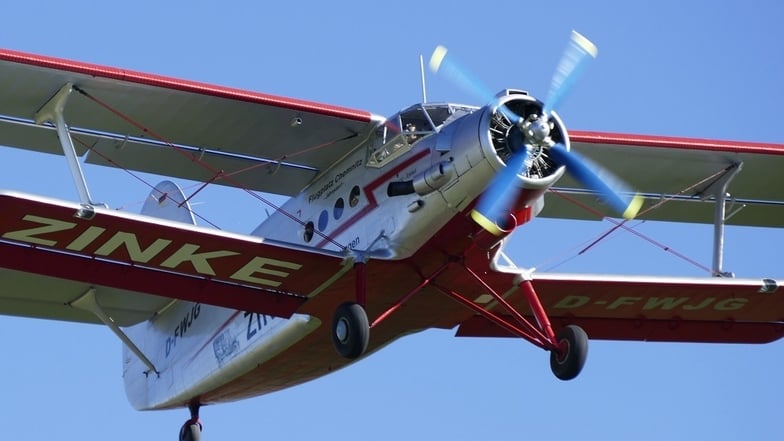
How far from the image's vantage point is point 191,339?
75.1 ft

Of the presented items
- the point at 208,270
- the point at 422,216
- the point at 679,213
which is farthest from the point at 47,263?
the point at 679,213

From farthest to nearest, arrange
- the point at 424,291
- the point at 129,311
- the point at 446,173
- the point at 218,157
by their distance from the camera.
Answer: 1. the point at 129,311
2. the point at 218,157
3. the point at 424,291
4. the point at 446,173

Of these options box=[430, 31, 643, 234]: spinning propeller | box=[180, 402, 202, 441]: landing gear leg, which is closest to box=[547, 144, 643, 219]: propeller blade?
box=[430, 31, 643, 234]: spinning propeller

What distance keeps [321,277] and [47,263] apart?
3176 millimetres

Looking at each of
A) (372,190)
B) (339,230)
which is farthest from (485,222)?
(339,230)

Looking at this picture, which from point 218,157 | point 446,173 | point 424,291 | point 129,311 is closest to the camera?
point 446,173

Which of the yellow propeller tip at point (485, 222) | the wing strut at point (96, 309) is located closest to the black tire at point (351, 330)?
the yellow propeller tip at point (485, 222)

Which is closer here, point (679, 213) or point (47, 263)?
point (47, 263)

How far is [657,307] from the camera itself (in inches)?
853

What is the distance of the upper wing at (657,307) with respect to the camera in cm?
2072

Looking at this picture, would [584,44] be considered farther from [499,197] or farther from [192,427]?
[192,427]

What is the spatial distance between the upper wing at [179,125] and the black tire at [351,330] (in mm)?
2653

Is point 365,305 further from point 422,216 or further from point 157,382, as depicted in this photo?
point 157,382

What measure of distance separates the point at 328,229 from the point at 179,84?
2525mm
